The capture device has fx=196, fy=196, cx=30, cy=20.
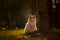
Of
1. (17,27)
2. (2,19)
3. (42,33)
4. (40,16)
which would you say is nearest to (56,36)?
(42,33)

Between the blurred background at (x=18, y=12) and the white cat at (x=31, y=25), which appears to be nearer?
the white cat at (x=31, y=25)

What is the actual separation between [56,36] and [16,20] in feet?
6.15

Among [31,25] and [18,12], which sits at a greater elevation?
[18,12]

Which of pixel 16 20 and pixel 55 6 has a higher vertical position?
pixel 55 6

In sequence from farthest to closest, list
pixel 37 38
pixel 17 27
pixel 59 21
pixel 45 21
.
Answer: pixel 59 21, pixel 17 27, pixel 45 21, pixel 37 38

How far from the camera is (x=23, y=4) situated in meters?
5.32

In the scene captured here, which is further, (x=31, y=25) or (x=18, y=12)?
(x=18, y=12)

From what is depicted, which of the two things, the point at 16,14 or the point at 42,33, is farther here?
the point at 16,14

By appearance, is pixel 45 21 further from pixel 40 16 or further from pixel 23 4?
pixel 23 4

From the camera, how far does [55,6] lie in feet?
17.4

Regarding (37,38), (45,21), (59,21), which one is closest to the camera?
(37,38)

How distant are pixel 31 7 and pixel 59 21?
0.83 meters

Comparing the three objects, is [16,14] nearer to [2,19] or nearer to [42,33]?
[2,19]

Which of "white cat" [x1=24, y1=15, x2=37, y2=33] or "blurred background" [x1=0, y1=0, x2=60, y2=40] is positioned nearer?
"white cat" [x1=24, y1=15, x2=37, y2=33]
